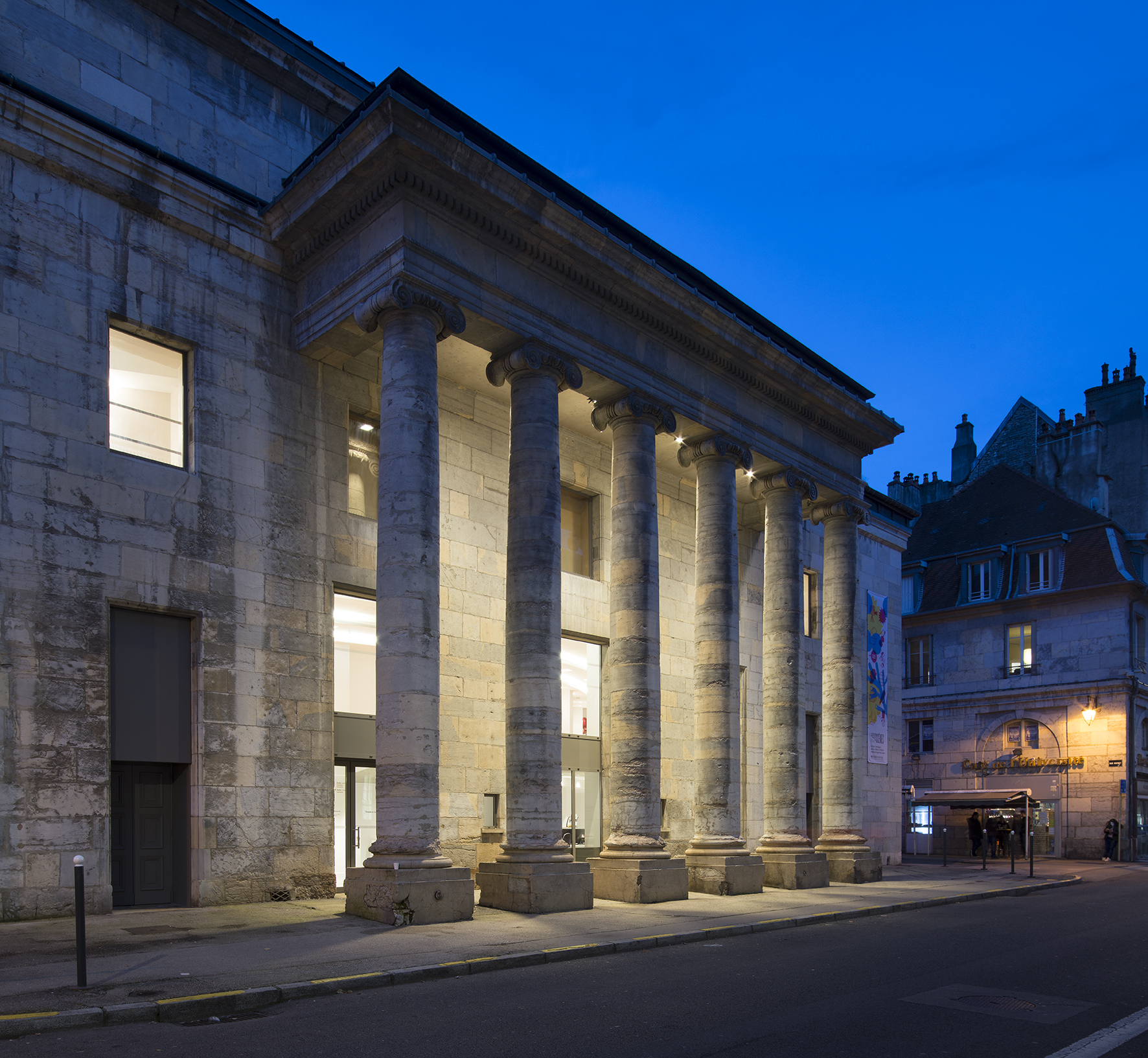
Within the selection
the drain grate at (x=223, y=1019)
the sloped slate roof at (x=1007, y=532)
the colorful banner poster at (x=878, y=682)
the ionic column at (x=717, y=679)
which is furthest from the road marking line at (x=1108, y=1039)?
the sloped slate roof at (x=1007, y=532)

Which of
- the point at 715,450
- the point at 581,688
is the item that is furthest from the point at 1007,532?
the point at 581,688

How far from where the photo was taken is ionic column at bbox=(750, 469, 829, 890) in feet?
75.8

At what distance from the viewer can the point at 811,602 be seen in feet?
105

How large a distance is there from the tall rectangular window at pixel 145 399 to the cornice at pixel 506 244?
10.6 feet

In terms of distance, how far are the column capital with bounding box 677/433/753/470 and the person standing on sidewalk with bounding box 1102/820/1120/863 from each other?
26.5m

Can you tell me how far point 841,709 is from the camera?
2617 centimetres

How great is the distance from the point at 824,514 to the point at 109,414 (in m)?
18.1

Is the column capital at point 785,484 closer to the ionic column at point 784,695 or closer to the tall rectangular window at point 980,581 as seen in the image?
the ionic column at point 784,695

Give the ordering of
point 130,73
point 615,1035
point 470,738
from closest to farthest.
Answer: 1. point 615,1035
2. point 130,73
3. point 470,738

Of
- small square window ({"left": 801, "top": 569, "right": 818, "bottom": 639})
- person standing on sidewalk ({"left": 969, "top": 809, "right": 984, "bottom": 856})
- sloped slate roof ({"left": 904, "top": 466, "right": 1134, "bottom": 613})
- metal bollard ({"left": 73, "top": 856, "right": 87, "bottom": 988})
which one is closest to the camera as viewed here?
metal bollard ({"left": 73, "top": 856, "right": 87, "bottom": 988})

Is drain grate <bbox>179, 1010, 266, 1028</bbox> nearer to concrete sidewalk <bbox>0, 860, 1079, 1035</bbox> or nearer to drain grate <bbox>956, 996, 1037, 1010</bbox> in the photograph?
concrete sidewalk <bbox>0, 860, 1079, 1035</bbox>

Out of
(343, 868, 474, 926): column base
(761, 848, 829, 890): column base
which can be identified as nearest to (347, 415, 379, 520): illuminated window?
(343, 868, 474, 926): column base

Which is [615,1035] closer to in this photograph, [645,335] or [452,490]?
[452,490]

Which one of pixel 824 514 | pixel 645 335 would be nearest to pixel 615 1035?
pixel 645 335
